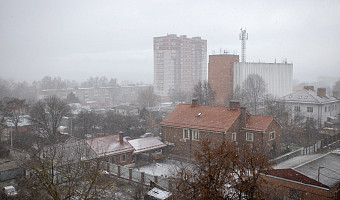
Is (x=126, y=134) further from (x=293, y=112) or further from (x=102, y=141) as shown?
(x=293, y=112)

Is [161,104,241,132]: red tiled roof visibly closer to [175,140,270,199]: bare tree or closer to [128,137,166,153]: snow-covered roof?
[128,137,166,153]: snow-covered roof

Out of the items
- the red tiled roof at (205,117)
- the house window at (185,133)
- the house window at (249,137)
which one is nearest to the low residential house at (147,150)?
the house window at (185,133)

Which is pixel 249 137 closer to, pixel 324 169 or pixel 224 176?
pixel 324 169

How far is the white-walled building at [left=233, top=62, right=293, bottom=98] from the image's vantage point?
43.5m

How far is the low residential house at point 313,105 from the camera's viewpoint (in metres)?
28.6

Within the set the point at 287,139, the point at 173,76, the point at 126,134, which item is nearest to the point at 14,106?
the point at 126,134

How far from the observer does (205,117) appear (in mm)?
18578

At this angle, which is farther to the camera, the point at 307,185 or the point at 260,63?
the point at 260,63

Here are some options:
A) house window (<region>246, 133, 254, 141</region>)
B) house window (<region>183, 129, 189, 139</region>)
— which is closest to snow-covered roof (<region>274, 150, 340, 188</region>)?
house window (<region>246, 133, 254, 141</region>)

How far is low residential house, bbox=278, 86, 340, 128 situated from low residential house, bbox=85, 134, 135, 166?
61.2ft

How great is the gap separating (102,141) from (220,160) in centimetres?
1140

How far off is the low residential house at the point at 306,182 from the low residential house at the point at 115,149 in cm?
840

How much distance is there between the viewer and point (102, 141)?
1731 centimetres

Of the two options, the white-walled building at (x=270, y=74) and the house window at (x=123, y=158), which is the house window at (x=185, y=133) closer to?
the house window at (x=123, y=158)
